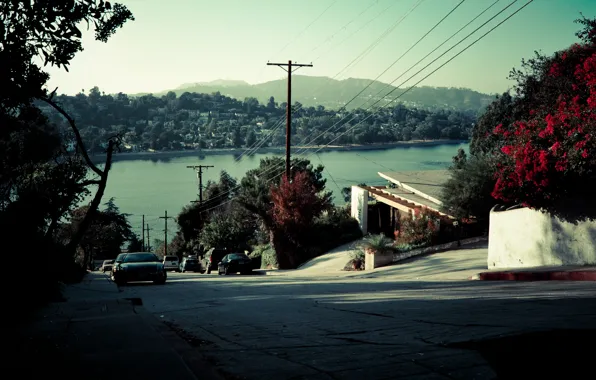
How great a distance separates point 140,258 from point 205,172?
4882cm

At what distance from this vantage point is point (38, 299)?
50.5 ft

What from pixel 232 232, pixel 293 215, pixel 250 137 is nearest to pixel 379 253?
pixel 293 215

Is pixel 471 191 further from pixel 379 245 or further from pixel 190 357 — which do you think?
pixel 190 357

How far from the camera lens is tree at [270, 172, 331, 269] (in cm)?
4666

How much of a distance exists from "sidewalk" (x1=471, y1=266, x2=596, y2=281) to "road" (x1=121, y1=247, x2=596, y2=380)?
1.80 m

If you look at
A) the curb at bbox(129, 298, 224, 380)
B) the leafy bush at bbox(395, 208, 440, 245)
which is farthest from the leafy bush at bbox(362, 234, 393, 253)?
the curb at bbox(129, 298, 224, 380)

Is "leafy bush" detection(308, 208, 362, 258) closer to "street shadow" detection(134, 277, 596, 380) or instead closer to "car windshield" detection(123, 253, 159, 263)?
"car windshield" detection(123, 253, 159, 263)

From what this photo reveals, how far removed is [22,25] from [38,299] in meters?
7.38

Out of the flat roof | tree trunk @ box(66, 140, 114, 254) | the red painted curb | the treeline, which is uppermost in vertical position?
the treeline

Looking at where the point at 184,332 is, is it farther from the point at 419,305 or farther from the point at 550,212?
the point at 550,212

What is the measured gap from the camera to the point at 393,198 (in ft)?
145

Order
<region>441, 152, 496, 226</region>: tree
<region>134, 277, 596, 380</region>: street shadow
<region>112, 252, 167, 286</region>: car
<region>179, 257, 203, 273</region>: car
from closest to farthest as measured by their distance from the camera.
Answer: <region>134, 277, 596, 380</region>: street shadow → <region>112, 252, 167, 286</region>: car → <region>441, 152, 496, 226</region>: tree → <region>179, 257, 203, 273</region>: car

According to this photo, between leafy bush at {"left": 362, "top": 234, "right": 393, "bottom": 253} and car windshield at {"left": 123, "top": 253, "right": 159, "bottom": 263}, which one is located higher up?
leafy bush at {"left": 362, "top": 234, "right": 393, "bottom": 253}

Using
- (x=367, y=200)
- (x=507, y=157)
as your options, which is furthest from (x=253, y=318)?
(x=367, y=200)
